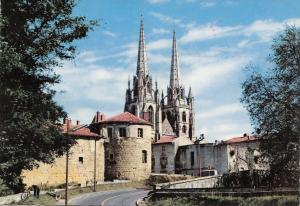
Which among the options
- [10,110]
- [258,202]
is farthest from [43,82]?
[258,202]

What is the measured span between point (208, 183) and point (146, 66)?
79.2 m

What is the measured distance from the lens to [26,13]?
19.3m

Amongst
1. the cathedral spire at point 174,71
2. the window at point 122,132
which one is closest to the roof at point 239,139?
the window at point 122,132

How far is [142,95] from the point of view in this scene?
Result: 129500 millimetres

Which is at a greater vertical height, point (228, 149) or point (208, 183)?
point (228, 149)

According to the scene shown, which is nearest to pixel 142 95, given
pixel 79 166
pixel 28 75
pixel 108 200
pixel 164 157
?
pixel 164 157

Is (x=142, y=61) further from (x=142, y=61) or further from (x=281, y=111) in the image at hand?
(x=281, y=111)

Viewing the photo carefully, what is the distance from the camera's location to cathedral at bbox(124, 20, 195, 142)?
128625 millimetres

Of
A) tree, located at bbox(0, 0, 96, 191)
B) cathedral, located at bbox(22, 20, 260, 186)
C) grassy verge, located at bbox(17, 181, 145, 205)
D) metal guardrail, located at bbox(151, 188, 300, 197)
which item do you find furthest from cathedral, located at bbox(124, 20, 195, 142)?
tree, located at bbox(0, 0, 96, 191)

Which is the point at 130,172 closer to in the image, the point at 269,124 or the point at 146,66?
the point at 269,124

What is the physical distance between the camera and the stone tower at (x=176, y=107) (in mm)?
134750

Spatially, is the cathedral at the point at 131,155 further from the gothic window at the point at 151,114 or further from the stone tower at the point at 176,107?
the stone tower at the point at 176,107

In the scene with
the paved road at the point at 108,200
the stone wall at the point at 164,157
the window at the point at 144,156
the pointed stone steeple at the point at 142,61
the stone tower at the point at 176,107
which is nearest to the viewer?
the paved road at the point at 108,200

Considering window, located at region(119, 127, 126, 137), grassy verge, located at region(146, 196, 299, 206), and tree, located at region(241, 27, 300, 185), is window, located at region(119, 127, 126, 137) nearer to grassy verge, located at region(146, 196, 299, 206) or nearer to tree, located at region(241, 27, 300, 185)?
grassy verge, located at region(146, 196, 299, 206)
